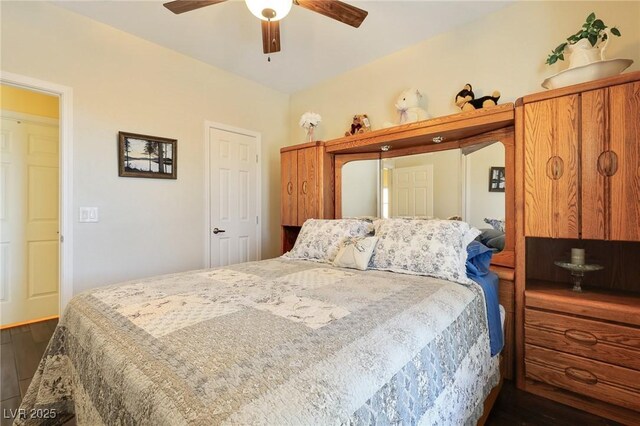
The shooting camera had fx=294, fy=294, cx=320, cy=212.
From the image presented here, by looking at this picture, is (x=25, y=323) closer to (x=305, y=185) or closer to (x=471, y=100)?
(x=305, y=185)

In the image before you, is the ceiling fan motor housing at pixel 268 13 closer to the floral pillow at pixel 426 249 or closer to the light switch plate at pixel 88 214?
the floral pillow at pixel 426 249

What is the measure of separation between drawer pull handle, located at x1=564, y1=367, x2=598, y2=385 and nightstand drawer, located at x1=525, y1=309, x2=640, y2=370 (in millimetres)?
90

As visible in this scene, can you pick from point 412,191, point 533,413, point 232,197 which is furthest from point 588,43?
point 232,197

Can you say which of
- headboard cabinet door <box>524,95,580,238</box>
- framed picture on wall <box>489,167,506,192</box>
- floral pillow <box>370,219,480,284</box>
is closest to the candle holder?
headboard cabinet door <box>524,95,580,238</box>

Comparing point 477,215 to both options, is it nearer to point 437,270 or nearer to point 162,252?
point 437,270

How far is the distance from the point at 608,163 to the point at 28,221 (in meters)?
4.78

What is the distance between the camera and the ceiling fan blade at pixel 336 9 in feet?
5.55

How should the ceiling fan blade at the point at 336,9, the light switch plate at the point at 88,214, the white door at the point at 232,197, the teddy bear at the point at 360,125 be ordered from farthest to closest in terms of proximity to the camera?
the white door at the point at 232,197 < the teddy bear at the point at 360,125 < the light switch plate at the point at 88,214 < the ceiling fan blade at the point at 336,9

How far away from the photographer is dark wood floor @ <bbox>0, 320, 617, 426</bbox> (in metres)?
1.56

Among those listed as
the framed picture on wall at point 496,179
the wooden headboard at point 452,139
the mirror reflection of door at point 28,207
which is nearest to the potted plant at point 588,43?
the wooden headboard at point 452,139

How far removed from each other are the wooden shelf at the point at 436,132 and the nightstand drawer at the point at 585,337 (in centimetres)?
A: 124

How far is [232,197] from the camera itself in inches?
133

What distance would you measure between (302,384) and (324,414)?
0.28 ft

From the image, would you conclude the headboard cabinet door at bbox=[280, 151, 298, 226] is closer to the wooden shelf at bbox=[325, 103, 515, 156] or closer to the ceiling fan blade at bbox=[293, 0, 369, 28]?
the wooden shelf at bbox=[325, 103, 515, 156]
